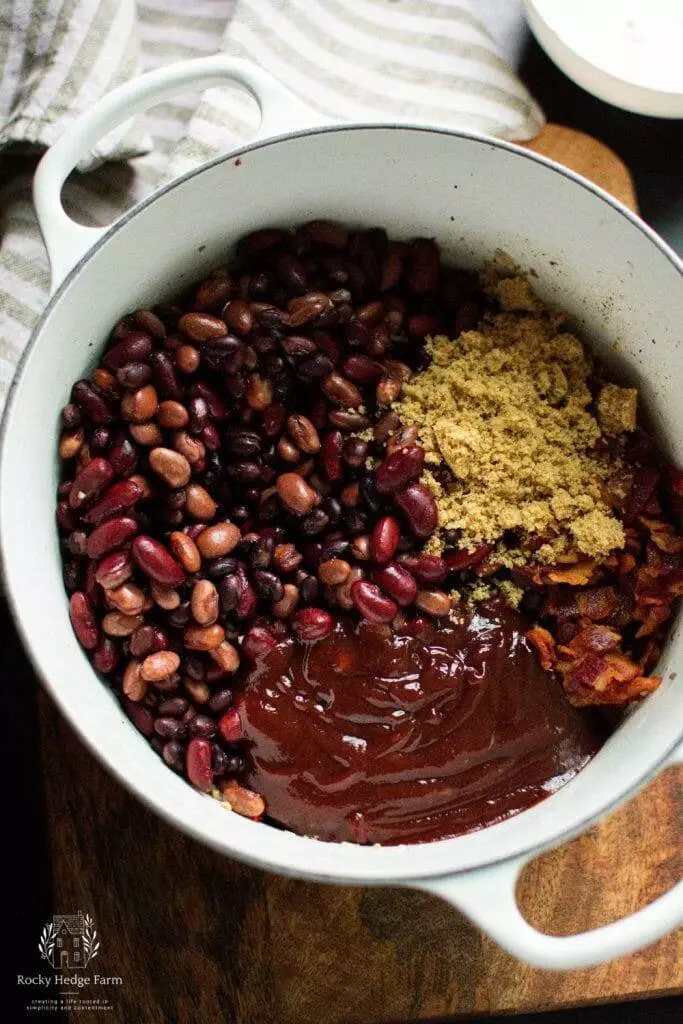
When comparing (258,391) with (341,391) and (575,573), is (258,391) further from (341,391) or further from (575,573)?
(575,573)

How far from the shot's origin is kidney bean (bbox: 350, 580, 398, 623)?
966 millimetres

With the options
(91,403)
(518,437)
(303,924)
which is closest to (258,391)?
(91,403)

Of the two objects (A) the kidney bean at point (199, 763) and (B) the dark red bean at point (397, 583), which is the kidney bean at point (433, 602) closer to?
(B) the dark red bean at point (397, 583)

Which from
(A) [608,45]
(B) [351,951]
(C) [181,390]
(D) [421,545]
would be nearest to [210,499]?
(C) [181,390]

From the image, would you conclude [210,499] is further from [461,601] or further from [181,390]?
[461,601]

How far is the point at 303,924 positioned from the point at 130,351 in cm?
61

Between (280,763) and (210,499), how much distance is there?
28 cm

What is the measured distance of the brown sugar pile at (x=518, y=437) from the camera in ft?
3.22

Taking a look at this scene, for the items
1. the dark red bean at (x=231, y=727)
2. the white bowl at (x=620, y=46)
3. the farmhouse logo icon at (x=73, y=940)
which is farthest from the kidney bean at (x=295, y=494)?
the white bowl at (x=620, y=46)

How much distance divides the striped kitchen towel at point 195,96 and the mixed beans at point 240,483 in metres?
0.20

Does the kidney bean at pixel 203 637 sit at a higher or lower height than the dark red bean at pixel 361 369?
lower

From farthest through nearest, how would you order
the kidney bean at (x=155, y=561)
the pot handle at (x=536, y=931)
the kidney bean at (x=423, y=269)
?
the kidney bean at (x=423, y=269), the kidney bean at (x=155, y=561), the pot handle at (x=536, y=931)

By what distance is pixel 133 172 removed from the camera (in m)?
1.15

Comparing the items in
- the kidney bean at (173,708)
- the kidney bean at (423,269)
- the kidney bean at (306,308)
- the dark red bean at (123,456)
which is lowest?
the kidney bean at (173,708)
